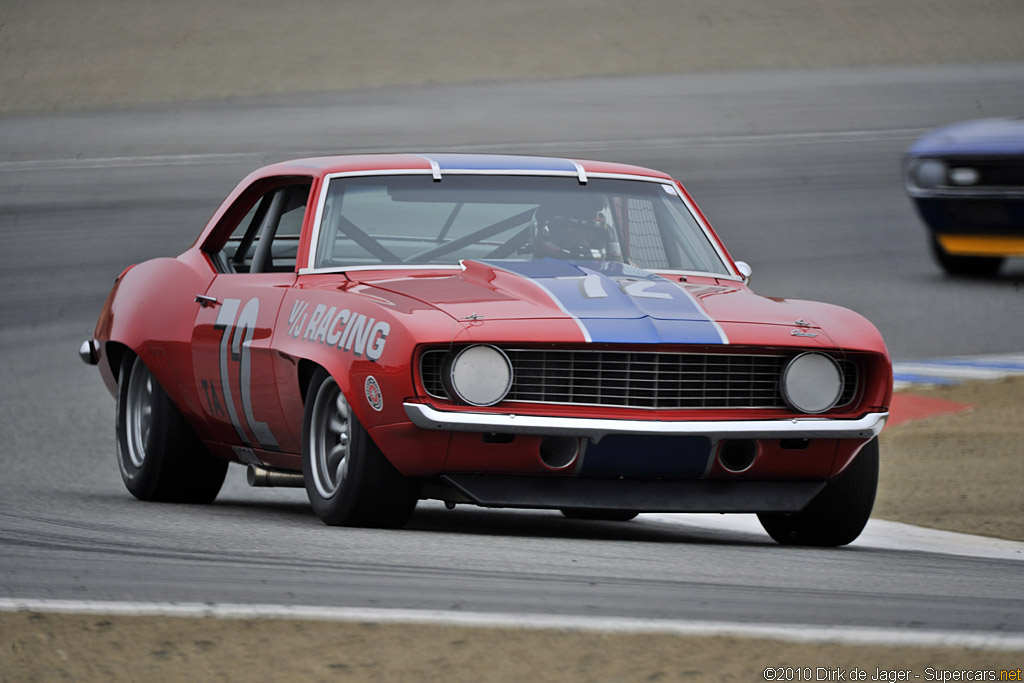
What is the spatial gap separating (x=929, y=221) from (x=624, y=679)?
35.4 ft

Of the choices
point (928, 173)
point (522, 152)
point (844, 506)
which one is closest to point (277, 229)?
point (844, 506)

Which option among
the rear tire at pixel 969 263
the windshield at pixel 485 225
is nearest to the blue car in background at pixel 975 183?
the rear tire at pixel 969 263

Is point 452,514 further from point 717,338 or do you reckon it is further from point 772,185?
point 772,185

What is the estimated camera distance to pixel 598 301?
5.89m

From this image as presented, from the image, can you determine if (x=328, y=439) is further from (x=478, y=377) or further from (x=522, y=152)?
(x=522, y=152)

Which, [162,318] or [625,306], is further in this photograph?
[162,318]

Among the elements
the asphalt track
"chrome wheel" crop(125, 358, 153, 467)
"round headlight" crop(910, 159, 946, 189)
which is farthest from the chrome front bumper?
"round headlight" crop(910, 159, 946, 189)

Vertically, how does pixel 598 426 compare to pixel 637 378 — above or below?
below

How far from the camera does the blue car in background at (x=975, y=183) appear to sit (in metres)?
12.9

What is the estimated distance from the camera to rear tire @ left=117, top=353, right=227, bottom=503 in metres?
7.40

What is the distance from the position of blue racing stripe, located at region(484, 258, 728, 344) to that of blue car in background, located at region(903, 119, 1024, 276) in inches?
286

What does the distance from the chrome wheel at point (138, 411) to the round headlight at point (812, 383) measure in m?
2.92

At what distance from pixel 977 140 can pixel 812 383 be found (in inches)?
309

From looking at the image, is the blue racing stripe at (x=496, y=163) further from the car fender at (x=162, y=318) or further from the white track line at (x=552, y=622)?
the white track line at (x=552, y=622)
